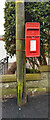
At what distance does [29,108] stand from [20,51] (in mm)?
1525

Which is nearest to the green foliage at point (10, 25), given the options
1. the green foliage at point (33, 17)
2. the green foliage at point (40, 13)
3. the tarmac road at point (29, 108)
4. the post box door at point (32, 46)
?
the green foliage at point (33, 17)

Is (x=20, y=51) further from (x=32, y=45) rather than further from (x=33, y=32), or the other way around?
(x=33, y=32)

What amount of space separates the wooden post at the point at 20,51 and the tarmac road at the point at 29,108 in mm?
227

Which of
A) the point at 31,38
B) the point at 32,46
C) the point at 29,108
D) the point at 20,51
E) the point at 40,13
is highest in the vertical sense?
the point at 40,13

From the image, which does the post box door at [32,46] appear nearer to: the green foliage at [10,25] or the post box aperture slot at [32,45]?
the post box aperture slot at [32,45]

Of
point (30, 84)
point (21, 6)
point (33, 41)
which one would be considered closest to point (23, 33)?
point (33, 41)

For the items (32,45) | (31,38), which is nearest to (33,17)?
(31,38)

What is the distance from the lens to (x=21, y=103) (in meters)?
3.59

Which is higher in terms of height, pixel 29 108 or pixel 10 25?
pixel 10 25

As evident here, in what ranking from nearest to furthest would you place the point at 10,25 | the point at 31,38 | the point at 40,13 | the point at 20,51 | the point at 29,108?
the point at 31,38, the point at 20,51, the point at 29,108, the point at 40,13, the point at 10,25

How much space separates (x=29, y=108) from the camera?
3.45 metres

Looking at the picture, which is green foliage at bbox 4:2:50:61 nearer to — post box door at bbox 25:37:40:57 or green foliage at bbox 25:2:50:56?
green foliage at bbox 25:2:50:56

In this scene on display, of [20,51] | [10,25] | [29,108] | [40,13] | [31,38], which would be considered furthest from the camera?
[10,25]

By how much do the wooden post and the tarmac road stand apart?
0.74 ft
